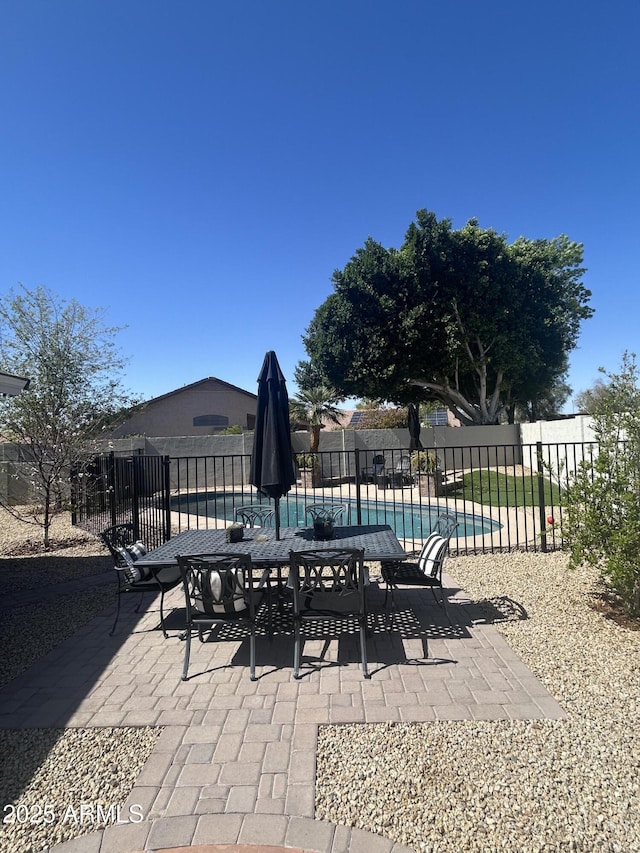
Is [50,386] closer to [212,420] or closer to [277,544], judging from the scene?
[277,544]

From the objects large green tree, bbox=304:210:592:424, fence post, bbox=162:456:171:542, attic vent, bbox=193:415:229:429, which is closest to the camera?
fence post, bbox=162:456:171:542

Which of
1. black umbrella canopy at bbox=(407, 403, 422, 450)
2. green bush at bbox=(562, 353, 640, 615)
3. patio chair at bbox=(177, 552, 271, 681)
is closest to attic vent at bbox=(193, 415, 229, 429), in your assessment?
A: black umbrella canopy at bbox=(407, 403, 422, 450)

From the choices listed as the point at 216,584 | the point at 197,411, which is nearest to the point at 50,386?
the point at 216,584

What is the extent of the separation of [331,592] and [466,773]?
1475mm

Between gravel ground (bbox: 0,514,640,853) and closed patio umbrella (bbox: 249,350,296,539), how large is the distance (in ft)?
6.91

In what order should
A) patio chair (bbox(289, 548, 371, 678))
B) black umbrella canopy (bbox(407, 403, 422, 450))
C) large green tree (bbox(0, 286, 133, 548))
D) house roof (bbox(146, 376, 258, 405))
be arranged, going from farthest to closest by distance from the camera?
house roof (bbox(146, 376, 258, 405)) < black umbrella canopy (bbox(407, 403, 422, 450)) < large green tree (bbox(0, 286, 133, 548)) < patio chair (bbox(289, 548, 371, 678))

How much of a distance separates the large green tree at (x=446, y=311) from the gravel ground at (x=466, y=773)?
1871 cm

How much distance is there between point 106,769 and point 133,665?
4.04ft

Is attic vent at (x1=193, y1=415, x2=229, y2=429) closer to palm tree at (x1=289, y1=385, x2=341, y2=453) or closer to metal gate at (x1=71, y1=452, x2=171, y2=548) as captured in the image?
Result: palm tree at (x1=289, y1=385, x2=341, y2=453)

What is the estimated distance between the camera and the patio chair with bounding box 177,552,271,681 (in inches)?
123

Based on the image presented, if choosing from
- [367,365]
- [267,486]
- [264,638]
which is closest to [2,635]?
[264,638]

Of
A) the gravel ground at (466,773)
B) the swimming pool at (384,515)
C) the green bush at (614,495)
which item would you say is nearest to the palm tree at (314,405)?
the swimming pool at (384,515)

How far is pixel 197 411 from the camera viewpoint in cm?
2844

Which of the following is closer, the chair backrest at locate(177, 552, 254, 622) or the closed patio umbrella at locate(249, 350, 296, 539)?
the chair backrest at locate(177, 552, 254, 622)
